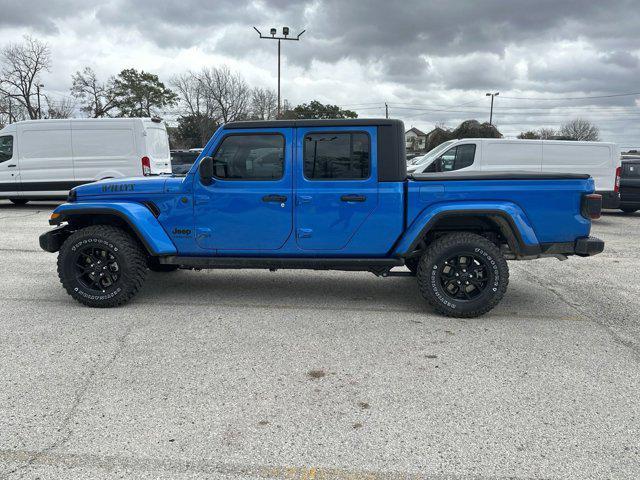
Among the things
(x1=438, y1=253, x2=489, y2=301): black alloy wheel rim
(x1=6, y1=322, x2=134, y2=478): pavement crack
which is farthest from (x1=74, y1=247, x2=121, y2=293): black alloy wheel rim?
(x1=438, y1=253, x2=489, y2=301): black alloy wheel rim

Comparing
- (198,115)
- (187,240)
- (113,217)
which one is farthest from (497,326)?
(198,115)

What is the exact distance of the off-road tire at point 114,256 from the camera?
16.0 feet

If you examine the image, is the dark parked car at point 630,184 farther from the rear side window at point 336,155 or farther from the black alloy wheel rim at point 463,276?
the rear side window at point 336,155

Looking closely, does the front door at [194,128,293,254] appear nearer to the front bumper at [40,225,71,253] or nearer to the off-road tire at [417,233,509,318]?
the off-road tire at [417,233,509,318]

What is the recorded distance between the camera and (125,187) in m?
4.99

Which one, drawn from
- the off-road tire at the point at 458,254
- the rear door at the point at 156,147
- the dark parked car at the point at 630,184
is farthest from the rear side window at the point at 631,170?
the rear door at the point at 156,147

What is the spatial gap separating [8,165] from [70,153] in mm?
1703

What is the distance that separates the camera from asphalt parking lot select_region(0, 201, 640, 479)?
2.56m

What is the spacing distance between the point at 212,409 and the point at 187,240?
2.28 m

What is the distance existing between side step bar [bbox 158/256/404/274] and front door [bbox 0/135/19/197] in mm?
10364

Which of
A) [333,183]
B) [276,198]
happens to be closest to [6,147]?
[276,198]

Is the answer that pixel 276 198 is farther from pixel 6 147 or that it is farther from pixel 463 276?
pixel 6 147

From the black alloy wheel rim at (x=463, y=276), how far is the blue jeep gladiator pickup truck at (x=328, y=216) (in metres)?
0.01

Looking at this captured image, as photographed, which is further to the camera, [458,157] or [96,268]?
[458,157]
